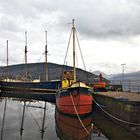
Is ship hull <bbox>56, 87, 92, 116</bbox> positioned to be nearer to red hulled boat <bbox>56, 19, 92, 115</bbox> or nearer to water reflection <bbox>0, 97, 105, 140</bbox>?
red hulled boat <bbox>56, 19, 92, 115</bbox>

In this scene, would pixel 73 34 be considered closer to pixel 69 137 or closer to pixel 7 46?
pixel 69 137

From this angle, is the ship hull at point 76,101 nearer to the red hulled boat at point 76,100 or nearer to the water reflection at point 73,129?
the red hulled boat at point 76,100

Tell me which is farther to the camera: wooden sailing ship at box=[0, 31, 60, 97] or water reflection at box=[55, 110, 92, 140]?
wooden sailing ship at box=[0, 31, 60, 97]

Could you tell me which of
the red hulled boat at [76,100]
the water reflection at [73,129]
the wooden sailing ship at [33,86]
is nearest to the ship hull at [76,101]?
the red hulled boat at [76,100]

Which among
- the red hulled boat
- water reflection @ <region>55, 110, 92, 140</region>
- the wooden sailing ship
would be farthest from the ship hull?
the wooden sailing ship

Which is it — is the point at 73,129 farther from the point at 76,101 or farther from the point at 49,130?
the point at 76,101

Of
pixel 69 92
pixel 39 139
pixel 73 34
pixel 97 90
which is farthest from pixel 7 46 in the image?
pixel 39 139

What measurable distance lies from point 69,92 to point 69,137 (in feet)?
17.0

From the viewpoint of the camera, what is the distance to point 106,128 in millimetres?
17422

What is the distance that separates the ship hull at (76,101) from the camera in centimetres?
1844

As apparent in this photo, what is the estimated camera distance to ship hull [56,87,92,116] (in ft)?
60.5

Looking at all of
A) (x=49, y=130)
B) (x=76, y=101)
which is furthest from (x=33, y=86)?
(x=49, y=130)

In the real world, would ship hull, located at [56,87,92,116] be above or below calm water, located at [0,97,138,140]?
above

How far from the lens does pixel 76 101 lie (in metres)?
18.5
